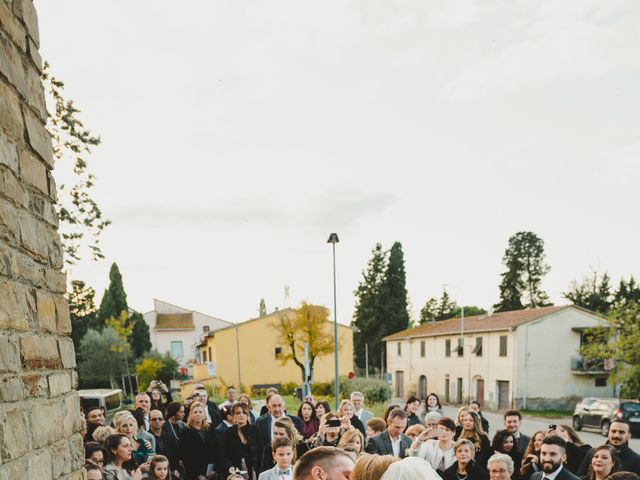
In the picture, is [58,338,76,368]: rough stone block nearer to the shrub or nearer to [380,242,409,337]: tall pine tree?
the shrub

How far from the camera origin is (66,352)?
2.45m

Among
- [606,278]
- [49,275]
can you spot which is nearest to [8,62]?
[49,275]

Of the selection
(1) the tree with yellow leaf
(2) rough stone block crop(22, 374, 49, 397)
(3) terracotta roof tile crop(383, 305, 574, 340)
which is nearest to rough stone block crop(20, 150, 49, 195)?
(2) rough stone block crop(22, 374, 49, 397)

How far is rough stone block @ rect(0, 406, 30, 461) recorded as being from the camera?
177 cm

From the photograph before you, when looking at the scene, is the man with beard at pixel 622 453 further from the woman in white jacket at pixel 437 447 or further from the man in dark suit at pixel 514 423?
the woman in white jacket at pixel 437 447

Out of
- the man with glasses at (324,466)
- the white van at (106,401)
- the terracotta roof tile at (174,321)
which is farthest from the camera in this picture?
the terracotta roof tile at (174,321)

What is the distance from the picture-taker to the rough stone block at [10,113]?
199 cm

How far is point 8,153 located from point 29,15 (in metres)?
0.69

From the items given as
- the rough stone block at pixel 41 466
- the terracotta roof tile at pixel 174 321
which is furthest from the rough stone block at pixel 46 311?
the terracotta roof tile at pixel 174 321

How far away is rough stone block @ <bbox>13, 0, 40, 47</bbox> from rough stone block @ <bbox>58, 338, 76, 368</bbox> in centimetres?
129

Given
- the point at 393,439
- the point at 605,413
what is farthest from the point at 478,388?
the point at 393,439

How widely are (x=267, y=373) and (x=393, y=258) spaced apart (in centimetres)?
2250

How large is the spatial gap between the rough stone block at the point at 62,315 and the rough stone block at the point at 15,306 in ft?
0.90

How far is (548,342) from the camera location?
36812mm
